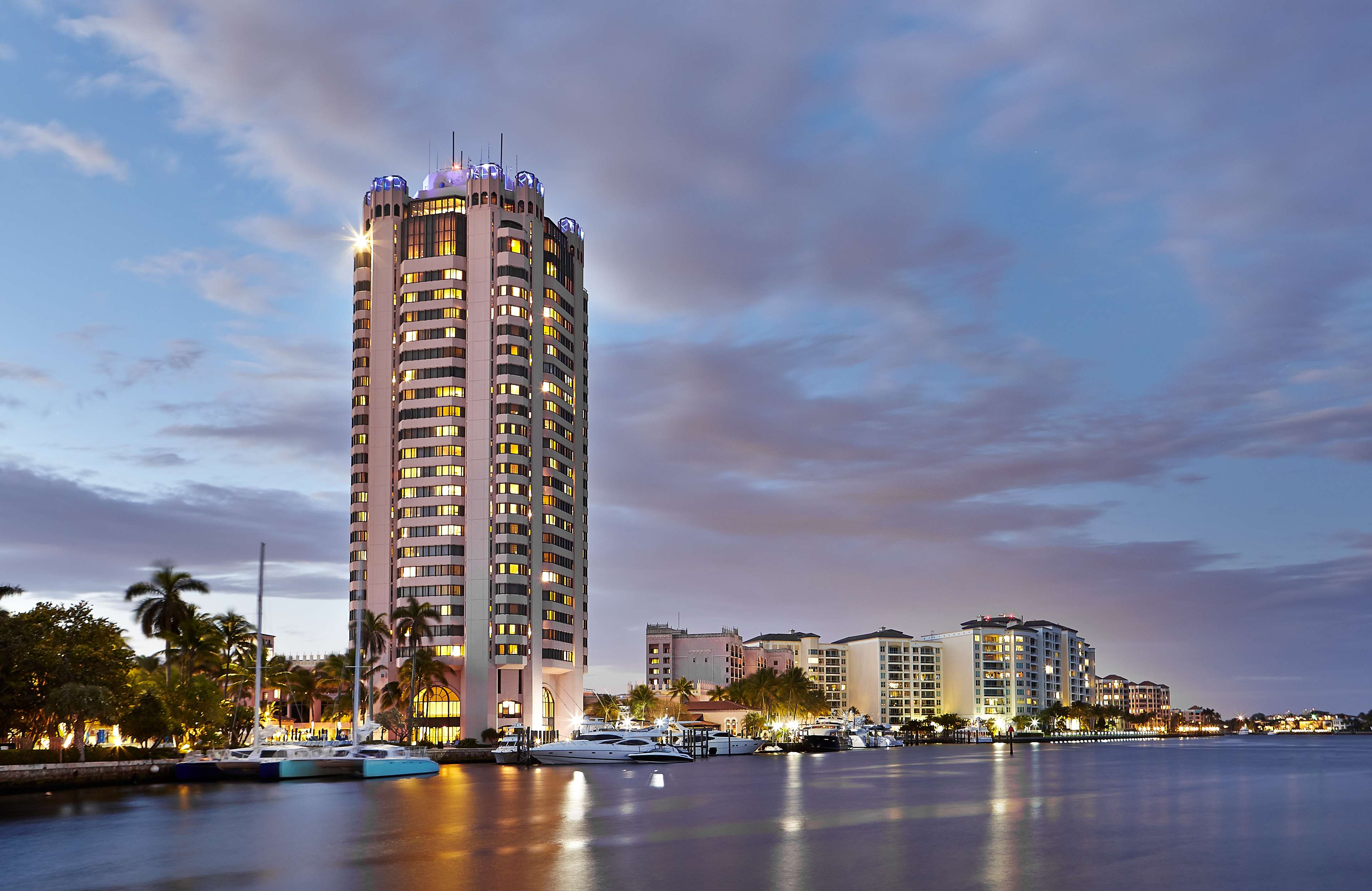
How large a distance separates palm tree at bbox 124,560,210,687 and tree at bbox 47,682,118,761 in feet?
103

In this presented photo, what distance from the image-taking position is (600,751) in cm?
16062

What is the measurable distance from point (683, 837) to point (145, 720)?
68868 mm

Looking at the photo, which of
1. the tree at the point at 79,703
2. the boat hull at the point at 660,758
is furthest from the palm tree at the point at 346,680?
the tree at the point at 79,703

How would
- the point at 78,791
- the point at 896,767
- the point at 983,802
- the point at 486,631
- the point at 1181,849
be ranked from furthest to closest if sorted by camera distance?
the point at 486,631, the point at 896,767, the point at 78,791, the point at 983,802, the point at 1181,849

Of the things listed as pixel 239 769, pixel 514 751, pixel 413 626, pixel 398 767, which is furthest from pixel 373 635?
pixel 239 769

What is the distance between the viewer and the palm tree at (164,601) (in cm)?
12888

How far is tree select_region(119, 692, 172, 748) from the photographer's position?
112 meters

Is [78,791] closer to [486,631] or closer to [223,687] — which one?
[223,687]

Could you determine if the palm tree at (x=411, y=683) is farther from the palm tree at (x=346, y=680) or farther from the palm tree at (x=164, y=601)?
the palm tree at (x=164, y=601)

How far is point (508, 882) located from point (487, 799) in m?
46.8

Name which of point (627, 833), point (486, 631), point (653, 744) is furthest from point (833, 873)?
point (486, 631)

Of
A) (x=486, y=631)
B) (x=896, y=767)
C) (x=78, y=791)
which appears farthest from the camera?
(x=486, y=631)

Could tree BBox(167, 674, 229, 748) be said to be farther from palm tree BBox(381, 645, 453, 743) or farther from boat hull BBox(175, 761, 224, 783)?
palm tree BBox(381, 645, 453, 743)

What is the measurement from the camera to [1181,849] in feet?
198
